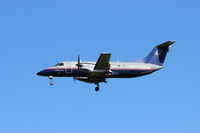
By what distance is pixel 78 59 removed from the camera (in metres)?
55.6

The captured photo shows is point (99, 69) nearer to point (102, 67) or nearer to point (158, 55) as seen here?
point (102, 67)

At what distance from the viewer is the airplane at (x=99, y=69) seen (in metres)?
55.2

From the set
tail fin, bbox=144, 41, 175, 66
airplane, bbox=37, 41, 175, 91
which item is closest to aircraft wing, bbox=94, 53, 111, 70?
airplane, bbox=37, 41, 175, 91

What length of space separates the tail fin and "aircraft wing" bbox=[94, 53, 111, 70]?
30.3 feet

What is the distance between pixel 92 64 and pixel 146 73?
8357mm

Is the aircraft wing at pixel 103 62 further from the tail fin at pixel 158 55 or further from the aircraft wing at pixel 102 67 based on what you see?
the tail fin at pixel 158 55

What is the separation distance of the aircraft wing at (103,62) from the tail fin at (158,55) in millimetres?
9238

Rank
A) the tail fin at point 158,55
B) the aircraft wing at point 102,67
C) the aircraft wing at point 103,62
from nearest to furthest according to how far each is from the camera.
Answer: the aircraft wing at point 103,62, the aircraft wing at point 102,67, the tail fin at point 158,55

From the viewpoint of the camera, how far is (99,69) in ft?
181

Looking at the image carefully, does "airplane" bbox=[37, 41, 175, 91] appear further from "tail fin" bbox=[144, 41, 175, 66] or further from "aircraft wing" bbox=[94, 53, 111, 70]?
"tail fin" bbox=[144, 41, 175, 66]

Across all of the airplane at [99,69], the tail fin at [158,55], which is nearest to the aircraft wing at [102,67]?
the airplane at [99,69]

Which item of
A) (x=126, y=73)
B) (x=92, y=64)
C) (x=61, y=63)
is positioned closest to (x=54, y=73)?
(x=61, y=63)

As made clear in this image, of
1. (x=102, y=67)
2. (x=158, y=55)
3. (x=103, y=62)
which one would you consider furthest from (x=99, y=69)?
(x=158, y=55)

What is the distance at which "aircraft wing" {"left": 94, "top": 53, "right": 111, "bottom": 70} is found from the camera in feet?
174
